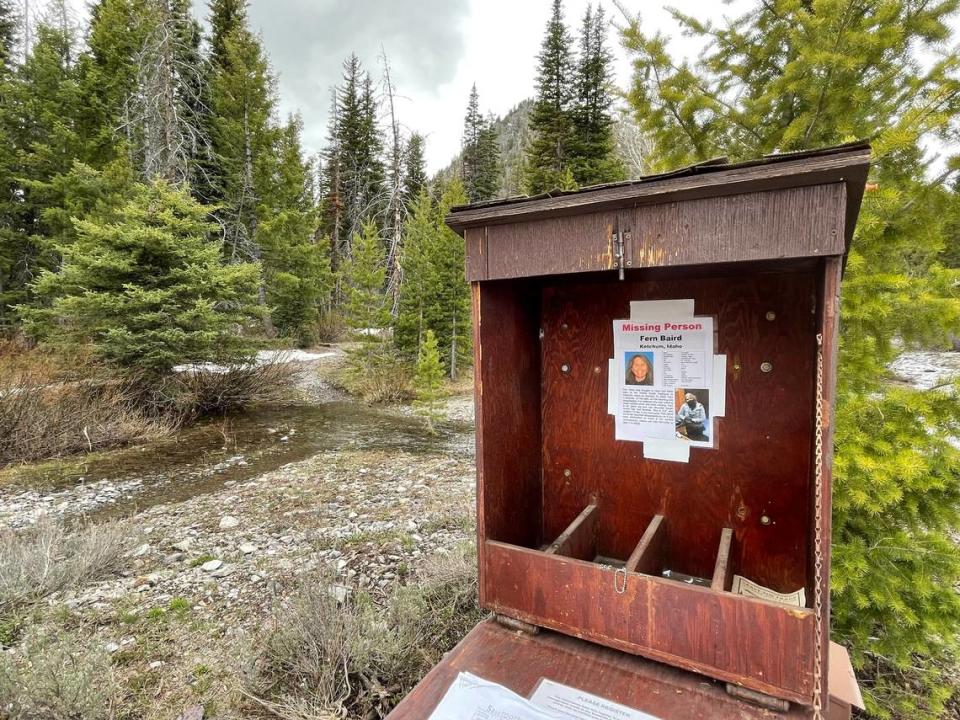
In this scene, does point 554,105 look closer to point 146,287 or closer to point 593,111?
point 593,111

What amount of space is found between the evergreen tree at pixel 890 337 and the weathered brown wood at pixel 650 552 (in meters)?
0.71

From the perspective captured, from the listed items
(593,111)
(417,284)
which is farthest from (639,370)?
(593,111)

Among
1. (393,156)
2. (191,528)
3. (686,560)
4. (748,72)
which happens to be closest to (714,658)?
(686,560)

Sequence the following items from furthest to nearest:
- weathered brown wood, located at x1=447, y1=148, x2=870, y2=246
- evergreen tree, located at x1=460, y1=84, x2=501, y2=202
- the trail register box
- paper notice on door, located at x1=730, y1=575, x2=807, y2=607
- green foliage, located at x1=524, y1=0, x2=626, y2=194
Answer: evergreen tree, located at x1=460, y1=84, x2=501, y2=202 < green foliage, located at x1=524, y1=0, x2=626, y2=194 < paper notice on door, located at x1=730, y1=575, x2=807, y2=607 < the trail register box < weathered brown wood, located at x1=447, y1=148, x2=870, y2=246

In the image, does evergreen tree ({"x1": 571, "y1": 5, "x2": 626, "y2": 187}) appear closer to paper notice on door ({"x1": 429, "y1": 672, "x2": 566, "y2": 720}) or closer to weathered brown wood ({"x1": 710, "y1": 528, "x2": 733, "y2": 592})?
weathered brown wood ({"x1": 710, "y1": 528, "x2": 733, "y2": 592})

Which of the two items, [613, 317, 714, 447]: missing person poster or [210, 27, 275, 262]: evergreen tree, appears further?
[210, 27, 275, 262]: evergreen tree

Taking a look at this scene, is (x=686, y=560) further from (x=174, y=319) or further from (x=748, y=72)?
(x=174, y=319)

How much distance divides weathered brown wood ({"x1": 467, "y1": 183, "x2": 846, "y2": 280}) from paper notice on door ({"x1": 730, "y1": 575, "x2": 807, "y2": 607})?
130 cm

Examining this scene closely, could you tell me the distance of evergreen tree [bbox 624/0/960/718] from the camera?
1968 mm

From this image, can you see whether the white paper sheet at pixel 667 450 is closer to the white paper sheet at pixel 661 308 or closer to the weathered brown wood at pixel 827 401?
the white paper sheet at pixel 661 308

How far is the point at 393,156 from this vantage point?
16.0m

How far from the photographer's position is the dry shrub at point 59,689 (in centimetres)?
196

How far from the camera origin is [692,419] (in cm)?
201

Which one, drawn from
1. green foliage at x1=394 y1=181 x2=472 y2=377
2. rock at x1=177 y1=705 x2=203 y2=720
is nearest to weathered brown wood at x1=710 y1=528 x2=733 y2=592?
rock at x1=177 y1=705 x2=203 y2=720
